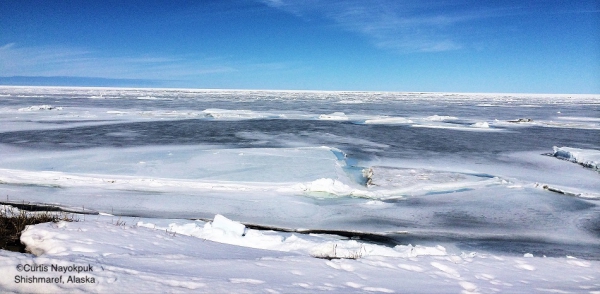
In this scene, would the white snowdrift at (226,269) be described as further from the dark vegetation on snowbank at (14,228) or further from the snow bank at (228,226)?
the snow bank at (228,226)

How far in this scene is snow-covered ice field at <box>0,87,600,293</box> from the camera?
3383 millimetres

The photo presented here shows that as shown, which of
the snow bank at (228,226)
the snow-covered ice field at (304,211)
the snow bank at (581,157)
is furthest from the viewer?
the snow bank at (581,157)

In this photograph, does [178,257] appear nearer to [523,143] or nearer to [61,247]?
[61,247]

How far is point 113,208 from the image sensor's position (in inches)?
274

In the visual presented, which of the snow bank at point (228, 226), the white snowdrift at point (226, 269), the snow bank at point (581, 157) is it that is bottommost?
→ the snow bank at point (228, 226)

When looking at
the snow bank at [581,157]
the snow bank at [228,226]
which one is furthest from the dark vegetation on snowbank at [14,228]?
the snow bank at [581,157]

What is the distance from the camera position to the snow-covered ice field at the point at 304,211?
3383 millimetres

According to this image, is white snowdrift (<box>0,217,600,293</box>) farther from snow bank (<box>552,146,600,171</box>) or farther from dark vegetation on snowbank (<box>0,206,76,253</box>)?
snow bank (<box>552,146,600,171</box>)

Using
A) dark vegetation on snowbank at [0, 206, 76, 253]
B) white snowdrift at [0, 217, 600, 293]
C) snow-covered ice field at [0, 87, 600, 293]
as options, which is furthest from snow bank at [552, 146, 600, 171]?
dark vegetation on snowbank at [0, 206, 76, 253]

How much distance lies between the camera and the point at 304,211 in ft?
23.3

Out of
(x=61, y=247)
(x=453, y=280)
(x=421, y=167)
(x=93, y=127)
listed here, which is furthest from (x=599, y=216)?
(x=93, y=127)

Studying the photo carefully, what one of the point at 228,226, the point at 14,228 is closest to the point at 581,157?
the point at 228,226

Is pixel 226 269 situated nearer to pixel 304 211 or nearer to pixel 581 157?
pixel 304 211

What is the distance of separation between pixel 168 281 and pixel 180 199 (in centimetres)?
489
